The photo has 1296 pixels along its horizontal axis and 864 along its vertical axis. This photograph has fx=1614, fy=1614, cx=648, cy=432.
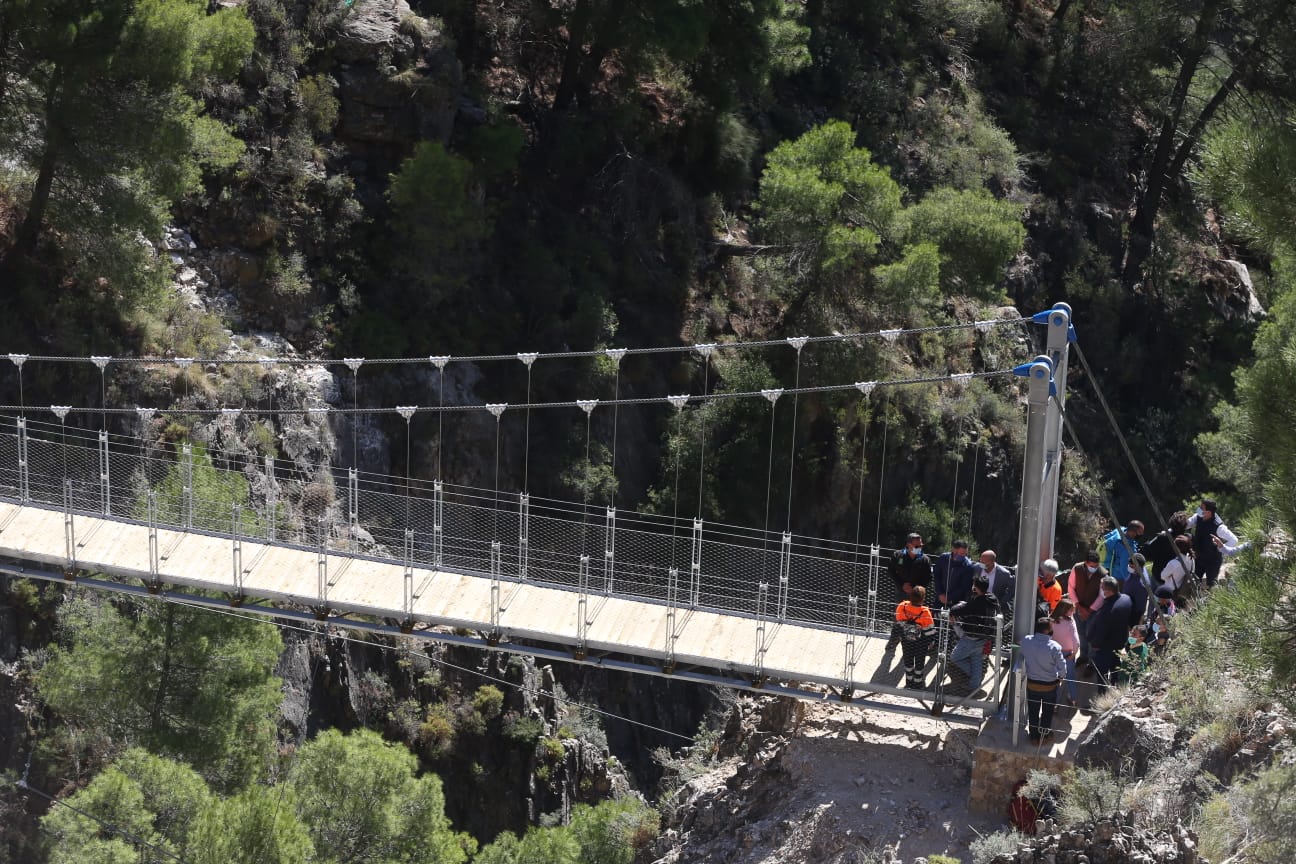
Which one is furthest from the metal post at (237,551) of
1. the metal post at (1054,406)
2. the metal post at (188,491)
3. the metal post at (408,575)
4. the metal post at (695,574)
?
the metal post at (1054,406)

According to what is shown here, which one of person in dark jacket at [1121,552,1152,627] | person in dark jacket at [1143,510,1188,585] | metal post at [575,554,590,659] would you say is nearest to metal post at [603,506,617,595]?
metal post at [575,554,590,659]

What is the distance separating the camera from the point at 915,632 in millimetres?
11945

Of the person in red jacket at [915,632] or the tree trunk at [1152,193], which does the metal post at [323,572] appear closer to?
the person in red jacket at [915,632]

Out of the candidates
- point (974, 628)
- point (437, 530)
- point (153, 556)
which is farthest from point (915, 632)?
point (153, 556)

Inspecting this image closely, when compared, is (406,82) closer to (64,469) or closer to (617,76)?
(617,76)

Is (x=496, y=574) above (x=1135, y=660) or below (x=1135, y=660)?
above

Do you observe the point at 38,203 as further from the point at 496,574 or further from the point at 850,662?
the point at 850,662

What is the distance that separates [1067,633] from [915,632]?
43.3 inches

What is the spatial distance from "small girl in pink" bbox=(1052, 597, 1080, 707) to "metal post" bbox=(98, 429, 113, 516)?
8.28 metres

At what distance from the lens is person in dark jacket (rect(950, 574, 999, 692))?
1184cm

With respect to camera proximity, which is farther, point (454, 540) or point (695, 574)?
point (454, 540)

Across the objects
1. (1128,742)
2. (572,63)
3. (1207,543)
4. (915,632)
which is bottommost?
(1128,742)

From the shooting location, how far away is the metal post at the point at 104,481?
14.5 m

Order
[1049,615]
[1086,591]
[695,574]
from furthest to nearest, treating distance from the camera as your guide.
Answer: [695,574] < [1086,591] < [1049,615]
